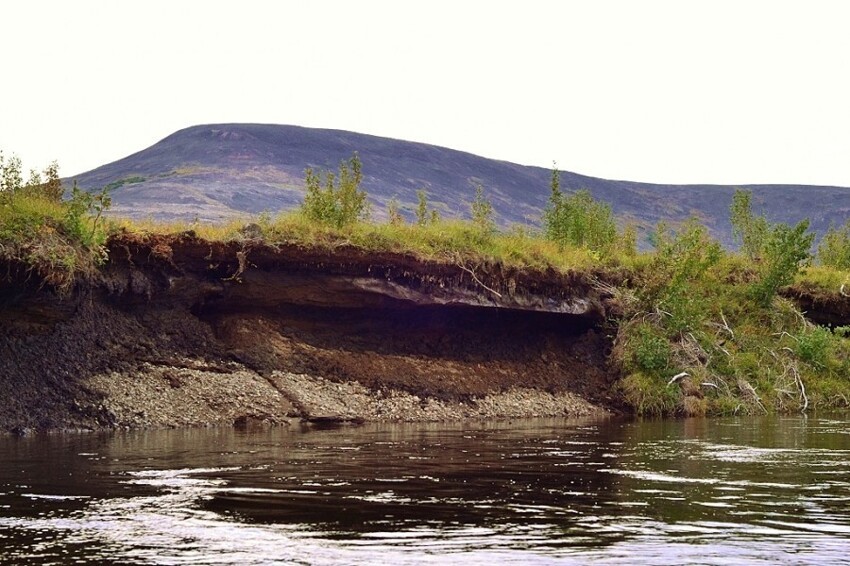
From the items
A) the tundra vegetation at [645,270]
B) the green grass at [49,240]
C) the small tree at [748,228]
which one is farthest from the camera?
the small tree at [748,228]

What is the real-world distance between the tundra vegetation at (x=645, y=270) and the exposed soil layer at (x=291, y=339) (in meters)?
0.75

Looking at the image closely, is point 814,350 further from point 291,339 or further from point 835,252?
point 291,339

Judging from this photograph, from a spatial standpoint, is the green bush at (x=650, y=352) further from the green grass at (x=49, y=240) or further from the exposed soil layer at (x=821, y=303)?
the green grass at (x=49, y=240)

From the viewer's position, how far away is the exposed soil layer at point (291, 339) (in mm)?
30172

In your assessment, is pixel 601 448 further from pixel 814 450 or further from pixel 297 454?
pixel 297 454

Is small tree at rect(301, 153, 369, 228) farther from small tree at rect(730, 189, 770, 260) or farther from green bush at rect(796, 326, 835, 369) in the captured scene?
small tree at rect(730, 189, 770, 260)

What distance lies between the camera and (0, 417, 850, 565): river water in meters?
11.3

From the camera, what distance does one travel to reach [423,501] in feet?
48.6

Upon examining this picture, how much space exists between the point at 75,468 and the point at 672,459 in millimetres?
10776

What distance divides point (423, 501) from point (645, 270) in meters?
31.1

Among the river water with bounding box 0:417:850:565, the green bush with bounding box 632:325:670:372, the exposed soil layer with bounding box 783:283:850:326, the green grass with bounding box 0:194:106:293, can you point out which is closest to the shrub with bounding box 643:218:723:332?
the green bush with bounding box 632:325:670:372

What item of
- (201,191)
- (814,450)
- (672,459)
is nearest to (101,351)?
(672,459)

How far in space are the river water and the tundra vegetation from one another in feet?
28.4

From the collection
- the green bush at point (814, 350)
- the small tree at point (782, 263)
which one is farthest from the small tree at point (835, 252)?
the green bush at point (814, 350)
